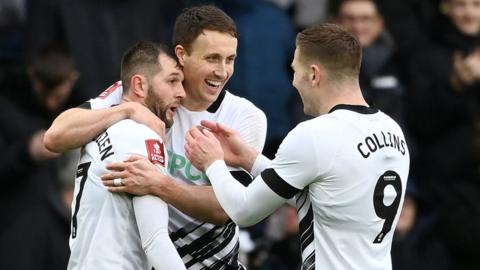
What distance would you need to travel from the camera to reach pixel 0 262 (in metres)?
11.0

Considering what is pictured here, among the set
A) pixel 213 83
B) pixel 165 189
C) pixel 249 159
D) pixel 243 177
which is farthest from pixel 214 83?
pixel 165 189

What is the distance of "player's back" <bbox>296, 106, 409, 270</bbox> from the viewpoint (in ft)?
24.0

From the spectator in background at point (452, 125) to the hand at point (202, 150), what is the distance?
13.4ft

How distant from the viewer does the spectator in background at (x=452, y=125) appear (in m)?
11.4

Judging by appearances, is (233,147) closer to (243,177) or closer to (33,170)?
(243,177)

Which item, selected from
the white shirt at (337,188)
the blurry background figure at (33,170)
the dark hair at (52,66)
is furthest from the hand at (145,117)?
the dark hair at (52,66)

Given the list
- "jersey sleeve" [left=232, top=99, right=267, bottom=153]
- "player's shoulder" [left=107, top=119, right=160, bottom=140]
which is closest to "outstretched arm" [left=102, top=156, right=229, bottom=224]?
"player's shoulder" [left=107, top=119, right=160, bottom=140]

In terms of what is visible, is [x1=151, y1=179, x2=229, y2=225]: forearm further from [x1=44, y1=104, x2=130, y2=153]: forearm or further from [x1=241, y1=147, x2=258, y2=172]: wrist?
[x1=44, y1=104, x2=130, y2=153]: forearm

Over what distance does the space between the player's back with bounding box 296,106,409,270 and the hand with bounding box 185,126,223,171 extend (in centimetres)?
54

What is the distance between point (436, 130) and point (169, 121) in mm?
4548

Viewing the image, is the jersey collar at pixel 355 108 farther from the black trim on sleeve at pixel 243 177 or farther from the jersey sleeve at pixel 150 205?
the jersey sleeve at pixel 150 205

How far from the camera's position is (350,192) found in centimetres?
734

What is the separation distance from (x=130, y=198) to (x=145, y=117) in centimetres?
42

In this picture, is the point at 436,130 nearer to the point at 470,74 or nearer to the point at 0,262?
the point at 470,74
